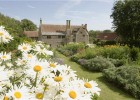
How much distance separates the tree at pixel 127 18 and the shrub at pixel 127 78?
100.0 feet

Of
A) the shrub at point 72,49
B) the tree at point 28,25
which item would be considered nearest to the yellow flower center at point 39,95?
the shrub at point 72,49

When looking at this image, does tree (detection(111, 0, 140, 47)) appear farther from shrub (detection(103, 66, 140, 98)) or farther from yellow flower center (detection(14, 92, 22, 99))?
yellow flower center (detection(14, 92, 22, 99))

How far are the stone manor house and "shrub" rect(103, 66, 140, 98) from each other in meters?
46.8

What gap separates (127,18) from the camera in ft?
145

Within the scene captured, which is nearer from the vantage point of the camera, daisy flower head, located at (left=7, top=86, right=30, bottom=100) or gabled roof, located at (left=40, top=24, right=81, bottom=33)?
daisy flower head, located at (left=7, top=86, right=30, bottom=100)

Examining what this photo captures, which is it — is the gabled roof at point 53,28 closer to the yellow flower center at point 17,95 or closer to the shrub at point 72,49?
the shrub at point 72,49

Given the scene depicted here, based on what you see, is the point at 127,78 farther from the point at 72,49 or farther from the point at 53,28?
the point at 53,28

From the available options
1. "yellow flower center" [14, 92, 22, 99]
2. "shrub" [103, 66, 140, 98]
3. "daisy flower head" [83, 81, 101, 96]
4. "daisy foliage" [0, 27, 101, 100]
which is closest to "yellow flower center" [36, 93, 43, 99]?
"daisy foliage" [0, 27, 101, 100]

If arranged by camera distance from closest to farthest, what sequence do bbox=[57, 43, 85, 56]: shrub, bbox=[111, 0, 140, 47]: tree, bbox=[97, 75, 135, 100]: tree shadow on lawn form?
bbox=[97, 75, 135, 100]: tree shadow on lawn, bbox=[57, 43, 85, 56]: shrub, bbox=[111, 0, 140, 47]: tree

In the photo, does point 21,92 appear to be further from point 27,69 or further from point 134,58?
point 134,58

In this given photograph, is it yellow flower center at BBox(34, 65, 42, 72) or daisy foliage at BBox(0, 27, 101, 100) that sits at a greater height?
yellow flower center at BBox(34, 65, 42, 72)

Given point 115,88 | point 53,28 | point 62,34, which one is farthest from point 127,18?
point 115,88

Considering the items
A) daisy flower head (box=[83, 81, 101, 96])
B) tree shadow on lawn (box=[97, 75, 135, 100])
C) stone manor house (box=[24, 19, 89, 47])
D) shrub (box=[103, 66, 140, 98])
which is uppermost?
stone manor house (box=[24, 19, 89, 47])

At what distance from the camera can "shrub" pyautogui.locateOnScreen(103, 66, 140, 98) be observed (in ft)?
38.0
